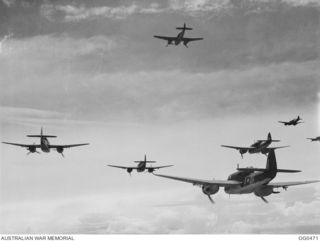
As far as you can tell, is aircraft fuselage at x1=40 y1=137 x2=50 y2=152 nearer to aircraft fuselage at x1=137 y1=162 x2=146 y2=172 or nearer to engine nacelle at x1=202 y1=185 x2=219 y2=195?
aircraft fuselage at x1=137 y1=162 x2=146 y2=172

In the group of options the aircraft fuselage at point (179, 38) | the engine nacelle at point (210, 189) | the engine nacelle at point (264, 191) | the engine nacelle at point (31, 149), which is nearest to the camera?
the engine nacelle at point (264, 191)

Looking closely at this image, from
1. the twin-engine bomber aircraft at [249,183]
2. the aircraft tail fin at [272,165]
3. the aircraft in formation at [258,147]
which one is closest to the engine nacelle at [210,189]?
the twin-engine bomber aircraft at [249,183]

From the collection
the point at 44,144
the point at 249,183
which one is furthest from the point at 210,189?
the point at 44,144

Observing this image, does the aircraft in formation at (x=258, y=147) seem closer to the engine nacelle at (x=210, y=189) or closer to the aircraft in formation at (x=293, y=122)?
the aircraft in formation at (x=293, y=122)

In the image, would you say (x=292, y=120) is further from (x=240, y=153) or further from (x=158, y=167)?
(x=158, y=167)

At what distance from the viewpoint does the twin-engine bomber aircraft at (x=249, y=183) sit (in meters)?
31.6

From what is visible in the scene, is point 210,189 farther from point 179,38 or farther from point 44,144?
point 44,144

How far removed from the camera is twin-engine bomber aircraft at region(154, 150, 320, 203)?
104 ft

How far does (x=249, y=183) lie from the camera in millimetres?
32688

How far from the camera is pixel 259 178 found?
105 ft

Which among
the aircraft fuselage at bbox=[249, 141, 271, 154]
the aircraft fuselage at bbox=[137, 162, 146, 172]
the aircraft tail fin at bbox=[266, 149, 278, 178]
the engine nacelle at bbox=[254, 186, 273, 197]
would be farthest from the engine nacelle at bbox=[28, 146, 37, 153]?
the aircraft tail fin at bbox=[266, 149, 278, 178]

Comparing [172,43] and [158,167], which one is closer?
[172,43]

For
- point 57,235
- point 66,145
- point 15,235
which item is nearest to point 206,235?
point 57,235

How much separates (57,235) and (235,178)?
1320 centimetres
